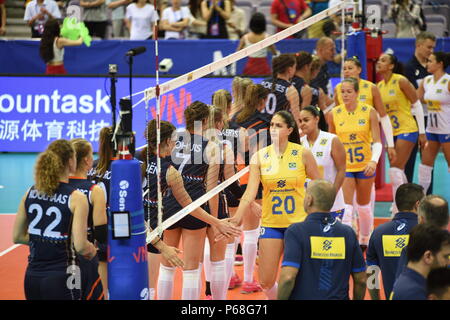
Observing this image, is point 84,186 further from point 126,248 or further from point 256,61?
point 256,61

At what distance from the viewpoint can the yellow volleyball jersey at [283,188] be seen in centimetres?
698

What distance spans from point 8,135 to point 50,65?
1672 mm

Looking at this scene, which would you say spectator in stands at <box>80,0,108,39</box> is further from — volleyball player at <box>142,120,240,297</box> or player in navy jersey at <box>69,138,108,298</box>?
player in navy jersey at <box>69,138,108,298</box>

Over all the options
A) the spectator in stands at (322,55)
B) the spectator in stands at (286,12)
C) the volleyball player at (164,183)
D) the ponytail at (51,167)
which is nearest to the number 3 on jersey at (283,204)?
the volleyball player at (164,183)

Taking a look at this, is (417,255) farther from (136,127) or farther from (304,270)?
(136,127)

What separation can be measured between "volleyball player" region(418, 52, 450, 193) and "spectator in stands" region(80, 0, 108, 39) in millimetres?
8423

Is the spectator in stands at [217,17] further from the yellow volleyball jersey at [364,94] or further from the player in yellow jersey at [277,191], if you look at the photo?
the player in yellow jersey at [277,191]

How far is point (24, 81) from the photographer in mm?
15516

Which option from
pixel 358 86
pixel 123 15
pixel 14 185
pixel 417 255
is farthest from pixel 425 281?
pixel 123 15

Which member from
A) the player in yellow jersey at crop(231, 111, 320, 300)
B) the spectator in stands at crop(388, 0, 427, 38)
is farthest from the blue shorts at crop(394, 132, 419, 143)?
the spectator in stands at crop(388, 0, 427, 38)

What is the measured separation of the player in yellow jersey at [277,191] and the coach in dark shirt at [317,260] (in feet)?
5.27

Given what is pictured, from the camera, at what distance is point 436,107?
1102cm

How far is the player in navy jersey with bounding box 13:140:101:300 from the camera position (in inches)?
219

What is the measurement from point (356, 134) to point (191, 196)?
308 centimetres
